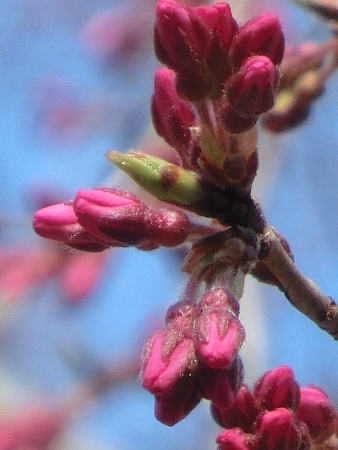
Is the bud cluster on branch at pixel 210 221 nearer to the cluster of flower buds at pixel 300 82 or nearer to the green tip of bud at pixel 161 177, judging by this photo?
the green tip of bud at pixel 161 177

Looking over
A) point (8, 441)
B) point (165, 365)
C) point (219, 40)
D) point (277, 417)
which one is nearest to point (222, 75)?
point (219, 40)

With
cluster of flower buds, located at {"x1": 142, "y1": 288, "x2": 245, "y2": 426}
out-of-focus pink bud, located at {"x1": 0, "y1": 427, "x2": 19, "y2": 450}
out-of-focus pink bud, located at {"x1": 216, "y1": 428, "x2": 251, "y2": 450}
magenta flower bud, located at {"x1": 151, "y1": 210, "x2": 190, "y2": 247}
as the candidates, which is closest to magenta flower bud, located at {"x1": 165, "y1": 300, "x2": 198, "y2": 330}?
cluster of flower buds, located at {"x1": 142, "y1": 288, "x2": 245, "y2": 426}

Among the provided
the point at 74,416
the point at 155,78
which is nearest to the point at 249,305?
the point at 74,416

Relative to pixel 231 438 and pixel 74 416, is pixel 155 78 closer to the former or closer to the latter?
pixel 231 438

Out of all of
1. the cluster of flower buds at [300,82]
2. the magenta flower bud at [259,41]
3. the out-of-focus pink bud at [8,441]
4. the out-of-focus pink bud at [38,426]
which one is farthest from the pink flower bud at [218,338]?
the out-of-focus pink bud at [38,426]

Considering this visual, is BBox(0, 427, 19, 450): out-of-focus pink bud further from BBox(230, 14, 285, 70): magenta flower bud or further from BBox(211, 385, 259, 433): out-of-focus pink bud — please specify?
BBox(230, 14, 285, 70): magenta flower bud

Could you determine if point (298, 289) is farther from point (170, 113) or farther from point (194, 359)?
point (170, 113)
